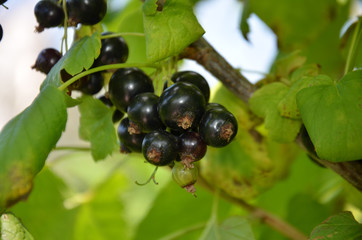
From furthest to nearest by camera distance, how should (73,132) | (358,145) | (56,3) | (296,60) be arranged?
1. (73,132)
2. (296,60)
3. (56,3)
4. (358,145)

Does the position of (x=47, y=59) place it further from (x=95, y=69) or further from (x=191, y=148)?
(x=191, y=148)

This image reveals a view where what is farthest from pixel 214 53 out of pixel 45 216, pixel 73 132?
pixel 73 132

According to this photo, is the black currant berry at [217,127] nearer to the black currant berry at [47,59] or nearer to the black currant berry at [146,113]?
the black currant berry at [146,113]

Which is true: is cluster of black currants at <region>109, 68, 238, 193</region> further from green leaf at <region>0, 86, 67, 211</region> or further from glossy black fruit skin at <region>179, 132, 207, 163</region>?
green leaf at <region>0, 86, 67, 211</region>

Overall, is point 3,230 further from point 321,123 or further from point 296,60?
point 296,60

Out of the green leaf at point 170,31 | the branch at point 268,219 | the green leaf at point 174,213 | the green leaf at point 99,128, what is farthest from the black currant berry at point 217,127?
the green leaf at point 174,213

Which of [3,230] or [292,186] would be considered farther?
[292,186]

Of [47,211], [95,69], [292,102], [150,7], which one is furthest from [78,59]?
[47,211]
